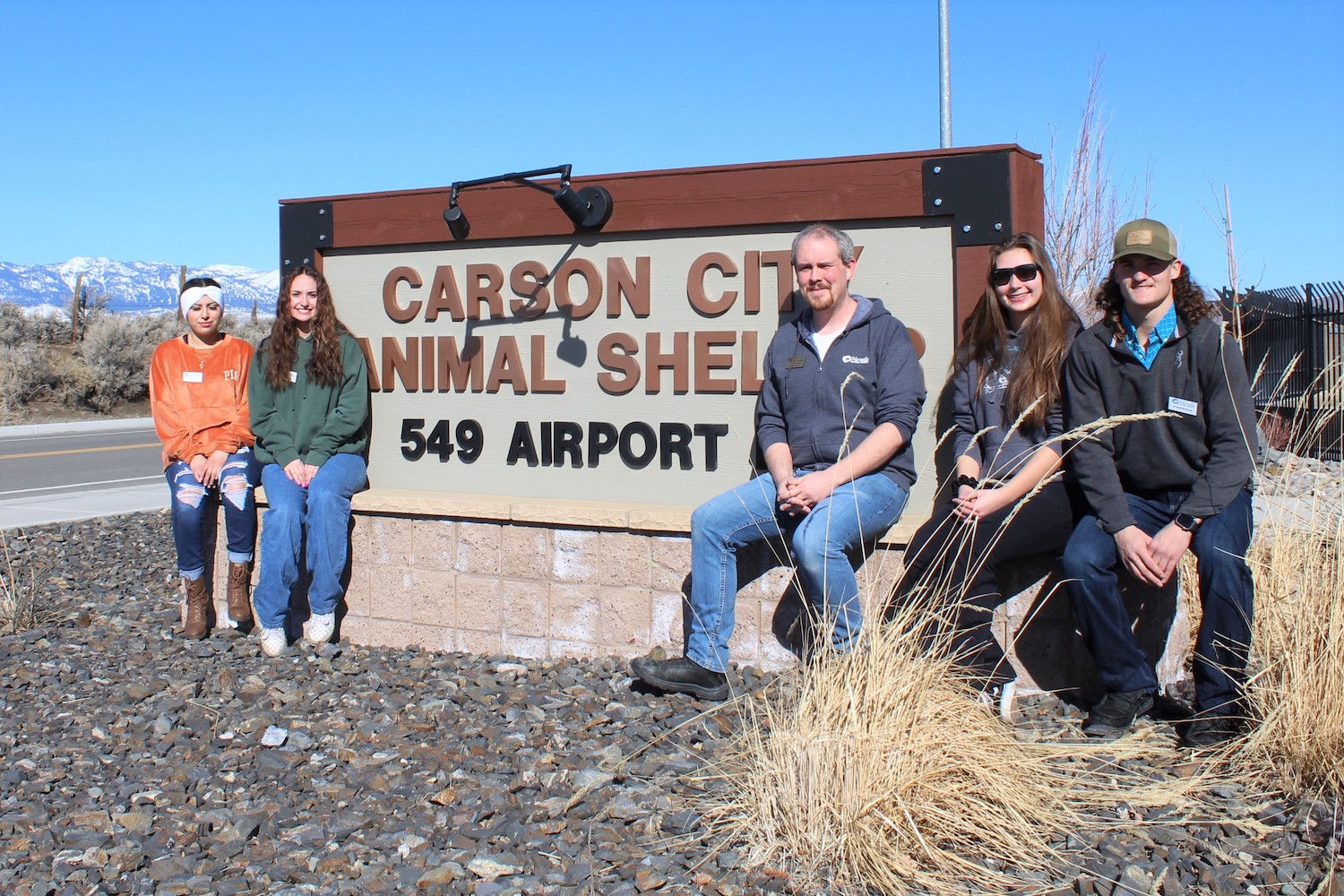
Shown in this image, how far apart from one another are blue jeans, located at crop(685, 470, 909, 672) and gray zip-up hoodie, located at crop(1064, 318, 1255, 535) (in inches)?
28.2

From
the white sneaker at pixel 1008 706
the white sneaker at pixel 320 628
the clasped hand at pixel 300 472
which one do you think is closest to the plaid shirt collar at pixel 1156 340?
the white sneaker at pixel 1008 706

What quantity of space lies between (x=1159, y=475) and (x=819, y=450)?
117cm

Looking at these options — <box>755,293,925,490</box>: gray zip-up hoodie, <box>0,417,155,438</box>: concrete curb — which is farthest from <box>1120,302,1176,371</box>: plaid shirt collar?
<box>0,417,155,438</box>: concrete curb

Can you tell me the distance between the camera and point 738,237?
5.15 metres

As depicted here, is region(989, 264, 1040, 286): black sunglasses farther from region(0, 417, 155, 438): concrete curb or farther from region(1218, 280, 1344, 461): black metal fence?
region(0, 417, 155, 438): concrete curb

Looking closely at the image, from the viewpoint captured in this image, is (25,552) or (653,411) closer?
(653,411)

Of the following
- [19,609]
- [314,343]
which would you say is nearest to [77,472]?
[19,609]

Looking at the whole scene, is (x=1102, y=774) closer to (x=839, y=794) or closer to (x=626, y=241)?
(x=839, y=794)

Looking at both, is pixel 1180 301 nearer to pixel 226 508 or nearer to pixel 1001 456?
pixel 1001 456

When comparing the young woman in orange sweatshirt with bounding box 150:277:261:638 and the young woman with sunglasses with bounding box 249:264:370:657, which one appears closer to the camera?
the young woman with sunglasses with bounding box 249:264:370:657

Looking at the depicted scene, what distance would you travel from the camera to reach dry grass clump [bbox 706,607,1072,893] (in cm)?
300

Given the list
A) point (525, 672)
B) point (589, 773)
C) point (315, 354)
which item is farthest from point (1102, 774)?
point (315, 354)

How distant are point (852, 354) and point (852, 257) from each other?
37cm

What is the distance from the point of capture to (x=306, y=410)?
5469 millimetres
